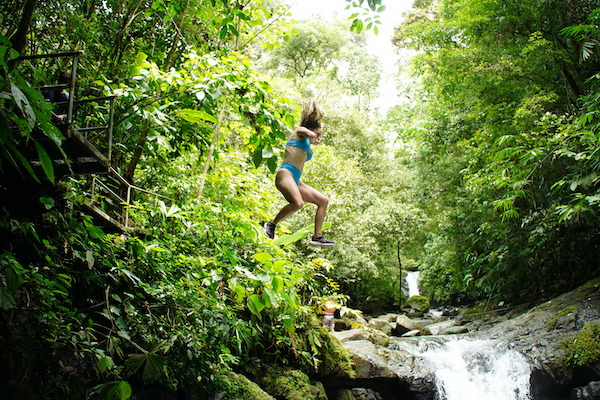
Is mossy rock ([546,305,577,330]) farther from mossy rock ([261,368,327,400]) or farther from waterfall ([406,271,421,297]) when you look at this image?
waterfall ([406,271,421,297])

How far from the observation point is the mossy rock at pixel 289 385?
18.5ft

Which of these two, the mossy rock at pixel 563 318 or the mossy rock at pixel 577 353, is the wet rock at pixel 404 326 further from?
the mossy rock at pixel 577 353

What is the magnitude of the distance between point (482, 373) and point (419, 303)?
28.3ft

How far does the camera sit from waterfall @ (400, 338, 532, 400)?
7715 mm

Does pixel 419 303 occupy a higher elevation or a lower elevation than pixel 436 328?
higher

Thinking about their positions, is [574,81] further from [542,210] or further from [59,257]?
[59,257]

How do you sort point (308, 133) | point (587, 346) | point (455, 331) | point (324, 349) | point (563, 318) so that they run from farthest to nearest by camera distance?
point (455, 331) < point (563, 318) < point (587, 346) < point (324, 349) < point (308, 133)

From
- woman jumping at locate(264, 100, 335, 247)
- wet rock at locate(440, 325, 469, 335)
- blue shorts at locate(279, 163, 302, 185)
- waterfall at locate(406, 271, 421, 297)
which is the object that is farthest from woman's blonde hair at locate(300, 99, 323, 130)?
waterfall at locate(406, 271, 421, 297)

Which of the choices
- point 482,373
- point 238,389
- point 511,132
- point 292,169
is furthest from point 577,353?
point 292,169

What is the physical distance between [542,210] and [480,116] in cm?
305

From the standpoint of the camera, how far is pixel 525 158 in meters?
7.11

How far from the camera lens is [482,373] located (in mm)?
8281

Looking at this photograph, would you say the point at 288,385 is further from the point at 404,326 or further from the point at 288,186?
the point at 404,326

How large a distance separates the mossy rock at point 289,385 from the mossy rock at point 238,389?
1.90 ft
